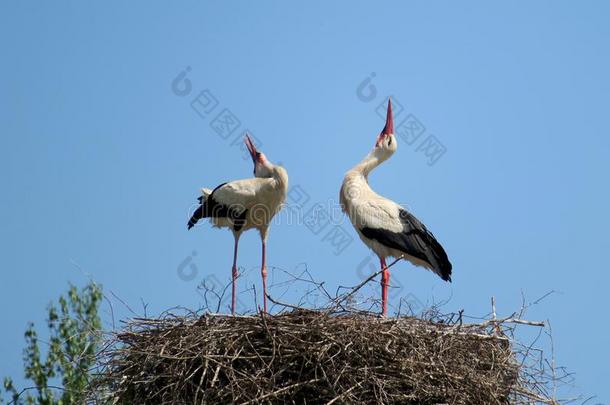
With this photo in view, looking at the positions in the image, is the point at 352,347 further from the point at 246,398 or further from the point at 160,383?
the point at 160,383

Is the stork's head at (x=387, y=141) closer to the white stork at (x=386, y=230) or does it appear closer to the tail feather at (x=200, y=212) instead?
the white stork at (x=386, y=230)

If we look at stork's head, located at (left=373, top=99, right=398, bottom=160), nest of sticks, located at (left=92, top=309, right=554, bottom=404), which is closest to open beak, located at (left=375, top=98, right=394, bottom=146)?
stork's head, located at (left=373, top=99, right=398, bottom=160)

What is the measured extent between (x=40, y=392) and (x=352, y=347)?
274 inches

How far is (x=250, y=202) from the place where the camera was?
31.7 feet

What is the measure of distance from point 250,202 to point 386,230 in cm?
164

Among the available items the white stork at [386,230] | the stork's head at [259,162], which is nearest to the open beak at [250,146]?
the stork's head at [259,162]

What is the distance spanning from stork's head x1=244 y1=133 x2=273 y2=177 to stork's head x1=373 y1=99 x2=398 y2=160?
1.12 m

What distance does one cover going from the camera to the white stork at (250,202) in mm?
9633

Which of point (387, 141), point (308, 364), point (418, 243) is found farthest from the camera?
point (387, 141)

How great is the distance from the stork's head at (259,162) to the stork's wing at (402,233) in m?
1.36

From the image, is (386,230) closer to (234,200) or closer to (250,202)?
(250,202)

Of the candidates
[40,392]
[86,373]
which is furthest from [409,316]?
[40,392]

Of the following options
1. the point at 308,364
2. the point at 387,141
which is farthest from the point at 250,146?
the point at 308,364

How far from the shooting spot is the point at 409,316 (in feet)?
23.1
